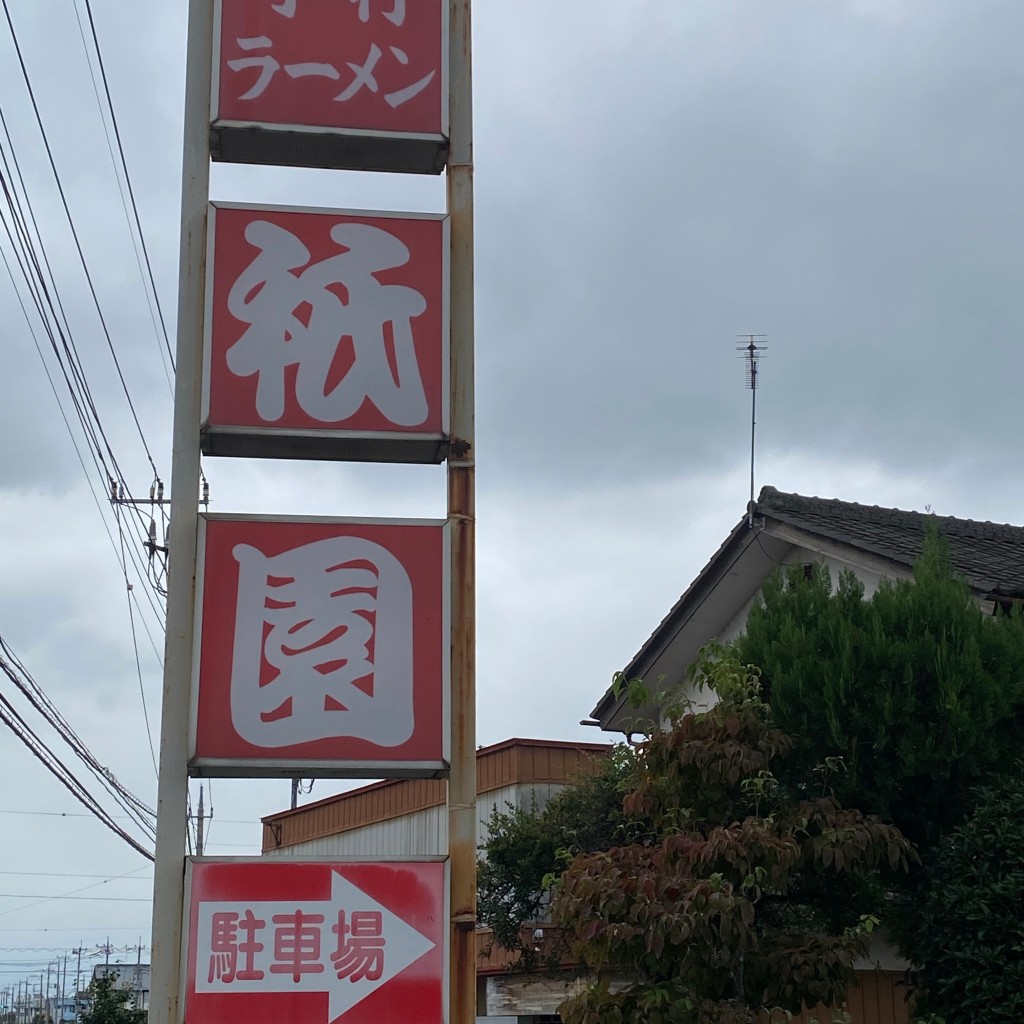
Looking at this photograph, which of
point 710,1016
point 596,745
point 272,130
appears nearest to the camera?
point 272,130

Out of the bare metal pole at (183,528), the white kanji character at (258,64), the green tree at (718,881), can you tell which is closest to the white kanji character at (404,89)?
the white kanji character at (258,64)

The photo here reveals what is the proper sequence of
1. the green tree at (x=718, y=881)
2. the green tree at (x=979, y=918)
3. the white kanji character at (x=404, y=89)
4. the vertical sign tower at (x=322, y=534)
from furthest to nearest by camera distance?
the green tree at (x=979, y=918) < the green tree at (x=718, y=881) < the white kanji character at (x=404, y=89) < the vertical sign tower at (x=322, y=534)

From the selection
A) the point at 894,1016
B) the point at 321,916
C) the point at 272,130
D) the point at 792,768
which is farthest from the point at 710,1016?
the point at 272,130

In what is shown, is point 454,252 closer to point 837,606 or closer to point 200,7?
point 200,7

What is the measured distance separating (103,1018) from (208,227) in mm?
17857

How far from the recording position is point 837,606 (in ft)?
30.0

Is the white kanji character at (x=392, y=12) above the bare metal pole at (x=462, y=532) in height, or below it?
above

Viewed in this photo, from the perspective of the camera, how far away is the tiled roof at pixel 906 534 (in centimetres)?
1092

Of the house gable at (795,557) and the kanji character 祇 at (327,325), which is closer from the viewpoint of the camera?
the kanji character 祇 at (327,325)

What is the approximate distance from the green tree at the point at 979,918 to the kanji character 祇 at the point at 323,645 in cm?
421

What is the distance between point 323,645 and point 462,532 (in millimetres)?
790

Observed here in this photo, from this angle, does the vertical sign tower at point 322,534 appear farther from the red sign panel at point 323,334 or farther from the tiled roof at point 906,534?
the tiled roof at point 906,534

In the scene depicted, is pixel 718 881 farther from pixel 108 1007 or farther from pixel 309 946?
pixel 108 1007

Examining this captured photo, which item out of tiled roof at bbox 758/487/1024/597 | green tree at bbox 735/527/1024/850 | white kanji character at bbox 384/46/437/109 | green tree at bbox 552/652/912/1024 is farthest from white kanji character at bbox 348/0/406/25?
tiled roof at bbox 758/487/1024/597
